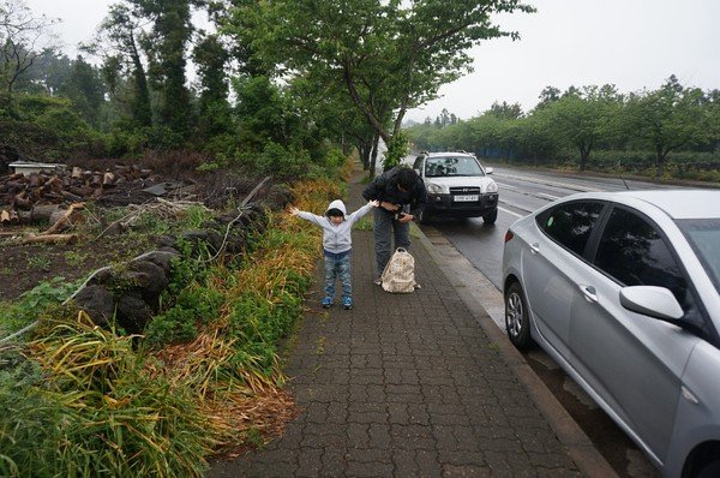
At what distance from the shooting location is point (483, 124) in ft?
199

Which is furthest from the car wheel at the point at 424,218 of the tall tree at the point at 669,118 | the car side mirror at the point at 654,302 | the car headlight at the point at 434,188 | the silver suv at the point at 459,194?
the tall tree at the point at 669,118

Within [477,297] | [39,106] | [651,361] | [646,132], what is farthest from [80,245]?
[646,132]

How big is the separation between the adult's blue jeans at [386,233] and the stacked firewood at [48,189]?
7266mm

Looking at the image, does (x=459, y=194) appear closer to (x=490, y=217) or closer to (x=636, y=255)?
(x=490, y=217)

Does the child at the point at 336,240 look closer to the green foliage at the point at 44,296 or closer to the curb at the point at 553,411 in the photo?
the curb at the point at 553,411

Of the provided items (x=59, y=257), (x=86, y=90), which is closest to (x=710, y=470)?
(x=59, y=257)

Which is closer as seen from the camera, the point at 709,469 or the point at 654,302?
the point at 709,469

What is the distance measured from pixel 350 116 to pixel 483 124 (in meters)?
44.0

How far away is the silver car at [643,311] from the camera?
204cm

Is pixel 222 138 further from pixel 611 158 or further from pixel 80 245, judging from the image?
pixel 611 158

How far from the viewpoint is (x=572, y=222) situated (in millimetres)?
3674

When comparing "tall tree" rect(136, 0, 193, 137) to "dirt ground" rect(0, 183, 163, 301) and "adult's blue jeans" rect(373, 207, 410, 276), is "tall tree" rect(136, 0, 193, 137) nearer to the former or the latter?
"dirt ground" rect(0, 183, 163, 301)

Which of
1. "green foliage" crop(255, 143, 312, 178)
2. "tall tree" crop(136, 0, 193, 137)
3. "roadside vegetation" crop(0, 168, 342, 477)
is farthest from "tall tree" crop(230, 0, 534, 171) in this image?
"tall tree" crop(136, 0, 193, 137)

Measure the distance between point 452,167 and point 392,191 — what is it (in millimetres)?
6654
